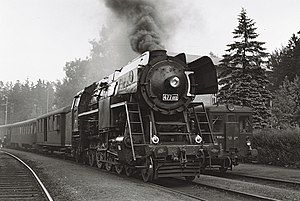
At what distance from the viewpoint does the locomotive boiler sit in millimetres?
10961

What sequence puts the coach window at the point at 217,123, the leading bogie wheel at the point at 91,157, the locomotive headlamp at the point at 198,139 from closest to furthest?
the locomotive headlamp at the point at 198,139 → the coach window at the point at 217,123 → the leading bogie wheel at the point at 91,157

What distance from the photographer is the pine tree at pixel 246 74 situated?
2644 cm

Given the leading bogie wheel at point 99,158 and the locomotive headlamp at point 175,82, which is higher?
the locomotive headlamp at point 175,82

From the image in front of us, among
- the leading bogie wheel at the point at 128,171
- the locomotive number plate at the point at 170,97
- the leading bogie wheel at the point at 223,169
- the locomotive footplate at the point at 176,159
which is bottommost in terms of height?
the leading bogie wheel at the point at 223,169

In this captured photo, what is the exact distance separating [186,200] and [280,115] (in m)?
29.0

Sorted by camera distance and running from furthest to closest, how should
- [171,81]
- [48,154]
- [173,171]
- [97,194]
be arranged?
[48,154] < [171,81] < [173,171] < [97,194]

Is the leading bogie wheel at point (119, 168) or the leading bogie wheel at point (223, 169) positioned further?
the leading bogie wheel at point (223, 169)

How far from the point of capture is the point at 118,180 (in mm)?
11922

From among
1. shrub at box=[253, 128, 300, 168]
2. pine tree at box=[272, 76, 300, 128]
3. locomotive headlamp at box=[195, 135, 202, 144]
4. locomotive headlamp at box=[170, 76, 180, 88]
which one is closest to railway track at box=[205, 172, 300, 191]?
locomotive headlamp at box=[195, 135, 202, 144]

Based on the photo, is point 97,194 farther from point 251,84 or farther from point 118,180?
point 251,84

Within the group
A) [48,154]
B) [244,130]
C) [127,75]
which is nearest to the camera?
[127,75]

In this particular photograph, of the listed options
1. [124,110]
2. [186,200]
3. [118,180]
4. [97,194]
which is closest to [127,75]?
[124,110]

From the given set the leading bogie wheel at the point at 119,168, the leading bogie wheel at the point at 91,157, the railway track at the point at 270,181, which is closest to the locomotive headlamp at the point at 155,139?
the leading bogie wheel at the point at 119,168

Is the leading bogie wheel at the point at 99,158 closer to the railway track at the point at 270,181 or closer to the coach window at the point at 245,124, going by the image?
the railway track at the point at 270,181
